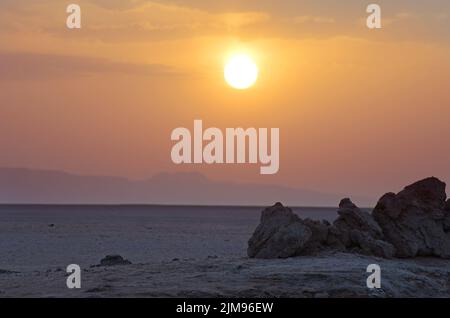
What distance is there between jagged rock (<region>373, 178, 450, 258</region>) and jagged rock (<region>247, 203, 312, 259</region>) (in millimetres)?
3873

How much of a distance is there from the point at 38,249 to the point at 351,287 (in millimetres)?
36113

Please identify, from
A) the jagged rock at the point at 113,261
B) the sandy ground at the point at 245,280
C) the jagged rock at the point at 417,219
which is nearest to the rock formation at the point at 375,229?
the jagged rock at the point at 417,219

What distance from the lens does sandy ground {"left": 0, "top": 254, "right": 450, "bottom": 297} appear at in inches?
903

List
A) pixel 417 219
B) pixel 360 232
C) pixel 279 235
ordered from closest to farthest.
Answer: pixel 279 235 → pixel 360 232 → pixel 417 219

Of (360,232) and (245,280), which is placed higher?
(360,232)

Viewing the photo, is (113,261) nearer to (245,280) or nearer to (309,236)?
(309,236)

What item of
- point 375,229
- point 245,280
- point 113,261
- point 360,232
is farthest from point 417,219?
point 113,261

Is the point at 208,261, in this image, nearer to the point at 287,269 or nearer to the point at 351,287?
the point at 287,269

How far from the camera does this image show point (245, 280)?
2441cm

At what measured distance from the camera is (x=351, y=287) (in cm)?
2384

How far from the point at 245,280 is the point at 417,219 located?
10.4 m

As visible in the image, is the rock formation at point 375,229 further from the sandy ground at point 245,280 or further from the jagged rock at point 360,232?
the sandy ground at point 245,280

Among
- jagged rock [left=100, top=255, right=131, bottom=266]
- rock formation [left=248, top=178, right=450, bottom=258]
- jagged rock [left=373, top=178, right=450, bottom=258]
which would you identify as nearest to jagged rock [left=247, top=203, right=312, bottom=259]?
rock formation [left=248, top=178, right=450, bottom=258]
